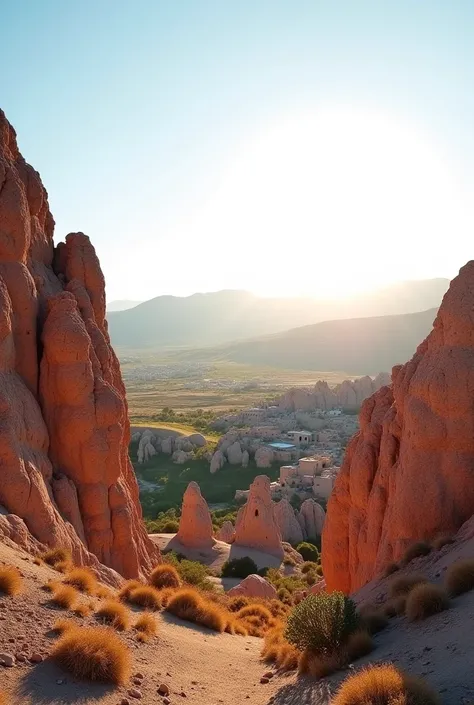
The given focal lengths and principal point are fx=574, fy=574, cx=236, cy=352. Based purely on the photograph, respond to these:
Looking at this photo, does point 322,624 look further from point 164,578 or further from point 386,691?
point 164,578

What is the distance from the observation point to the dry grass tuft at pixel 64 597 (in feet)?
33.8

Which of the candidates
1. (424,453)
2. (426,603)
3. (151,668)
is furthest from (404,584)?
(151,668)

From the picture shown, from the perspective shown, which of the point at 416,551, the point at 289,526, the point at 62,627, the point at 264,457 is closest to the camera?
the point at 62,627

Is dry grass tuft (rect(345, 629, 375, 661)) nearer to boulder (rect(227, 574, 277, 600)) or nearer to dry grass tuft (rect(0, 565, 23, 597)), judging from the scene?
dry grass tuft (rect(0, 565, 23, 597))

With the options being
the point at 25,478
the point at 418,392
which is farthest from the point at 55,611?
the point at 418,392

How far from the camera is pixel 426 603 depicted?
9859 millimetres

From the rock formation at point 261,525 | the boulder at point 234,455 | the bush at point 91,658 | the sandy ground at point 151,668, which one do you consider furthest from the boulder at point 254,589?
the boulder at point 234,455

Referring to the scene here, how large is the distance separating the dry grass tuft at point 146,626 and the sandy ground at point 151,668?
19 cm

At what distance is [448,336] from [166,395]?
148m

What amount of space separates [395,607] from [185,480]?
4934cm

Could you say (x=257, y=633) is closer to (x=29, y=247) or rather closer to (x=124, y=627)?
(x=124, y=627)

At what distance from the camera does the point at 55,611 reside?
32.9 feet

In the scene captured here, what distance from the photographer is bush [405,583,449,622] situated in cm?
983

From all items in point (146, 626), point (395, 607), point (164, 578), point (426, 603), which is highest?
point (426, 603)
